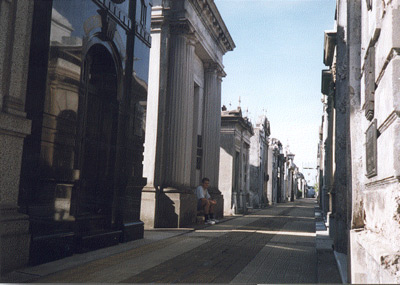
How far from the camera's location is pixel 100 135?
7.17 metres

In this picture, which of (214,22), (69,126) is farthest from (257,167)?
(69,126)

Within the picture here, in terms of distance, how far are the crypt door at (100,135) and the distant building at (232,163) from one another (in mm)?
11338

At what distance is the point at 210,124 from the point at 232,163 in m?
4.49

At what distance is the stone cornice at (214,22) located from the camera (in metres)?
12.3

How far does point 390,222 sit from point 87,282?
298 cm

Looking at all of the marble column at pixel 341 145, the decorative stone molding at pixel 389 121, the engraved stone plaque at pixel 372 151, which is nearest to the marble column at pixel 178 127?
the marble column at pixel 341 145

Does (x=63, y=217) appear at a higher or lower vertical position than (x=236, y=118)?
lower

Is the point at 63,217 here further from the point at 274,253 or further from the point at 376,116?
the point at 376,116

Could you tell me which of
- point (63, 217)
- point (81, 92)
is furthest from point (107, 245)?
point (81, 92)

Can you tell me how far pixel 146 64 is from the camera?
837cm

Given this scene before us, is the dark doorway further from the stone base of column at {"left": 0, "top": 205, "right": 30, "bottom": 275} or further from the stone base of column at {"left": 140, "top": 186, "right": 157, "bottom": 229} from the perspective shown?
the stone base of column at {"left": 140, "top": 186, "right": 157, "bottom": 229}

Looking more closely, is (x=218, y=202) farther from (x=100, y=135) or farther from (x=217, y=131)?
(x=100, y=135)

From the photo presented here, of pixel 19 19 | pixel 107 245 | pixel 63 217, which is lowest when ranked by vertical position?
pixel 107 245

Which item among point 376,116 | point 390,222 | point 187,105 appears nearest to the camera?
point 390,222
